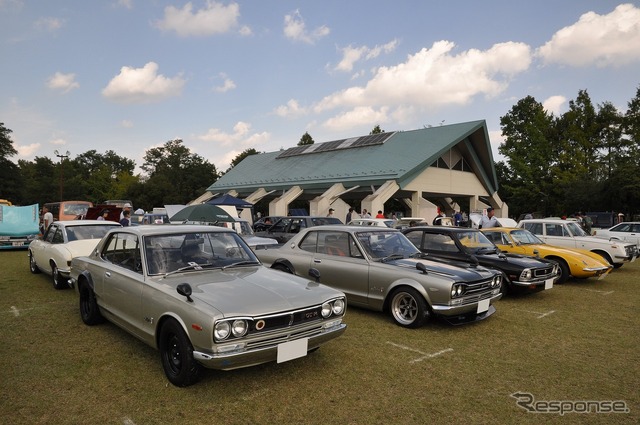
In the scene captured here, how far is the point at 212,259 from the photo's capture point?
489 centimetres

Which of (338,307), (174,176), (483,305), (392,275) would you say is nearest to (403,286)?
(392,275)

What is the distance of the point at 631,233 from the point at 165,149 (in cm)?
8740

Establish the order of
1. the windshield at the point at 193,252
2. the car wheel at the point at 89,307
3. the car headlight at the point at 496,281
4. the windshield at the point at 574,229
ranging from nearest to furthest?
1. the windshield at the point at 193,252
2. the car wheel at the point at 89,307
3. the car headlight at the point at 496,281
4. the windshield at the point at 574,229

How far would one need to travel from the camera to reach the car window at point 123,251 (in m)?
4.75

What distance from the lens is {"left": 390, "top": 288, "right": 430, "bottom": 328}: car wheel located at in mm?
5844

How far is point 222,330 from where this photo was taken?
353 centimetres

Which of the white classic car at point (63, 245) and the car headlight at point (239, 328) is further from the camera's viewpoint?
the white classic car at point (63, 245)

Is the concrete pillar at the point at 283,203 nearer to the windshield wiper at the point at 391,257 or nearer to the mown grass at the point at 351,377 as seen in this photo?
the windshield wiper at the point at 391,257

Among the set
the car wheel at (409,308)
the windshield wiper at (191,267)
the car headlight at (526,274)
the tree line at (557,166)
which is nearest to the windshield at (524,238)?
the car headlight at (526,274)

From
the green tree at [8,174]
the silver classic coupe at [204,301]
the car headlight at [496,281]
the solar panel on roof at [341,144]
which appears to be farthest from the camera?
the green tree at [8,174]

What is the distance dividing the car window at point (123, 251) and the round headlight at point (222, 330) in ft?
5.23

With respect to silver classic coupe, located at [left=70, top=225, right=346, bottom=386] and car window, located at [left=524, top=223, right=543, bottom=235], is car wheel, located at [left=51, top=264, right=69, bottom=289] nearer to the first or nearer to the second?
silver classic coupe, located at [left=70, top=225, right=346, bottom=386]

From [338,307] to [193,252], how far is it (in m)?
1.84

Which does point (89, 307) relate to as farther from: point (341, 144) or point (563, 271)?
point (341, 144)
